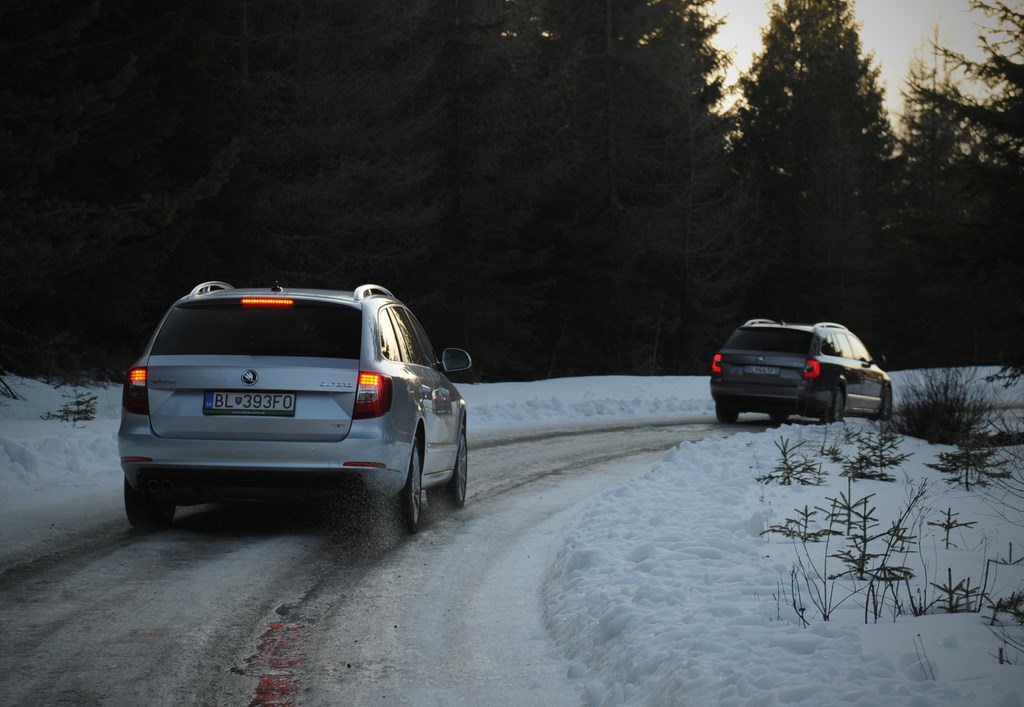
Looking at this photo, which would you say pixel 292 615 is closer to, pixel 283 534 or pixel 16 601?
pixel 16 601

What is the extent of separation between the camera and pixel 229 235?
75.0ft

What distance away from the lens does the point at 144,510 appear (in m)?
8.12

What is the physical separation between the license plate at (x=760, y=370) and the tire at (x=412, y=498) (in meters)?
12.2

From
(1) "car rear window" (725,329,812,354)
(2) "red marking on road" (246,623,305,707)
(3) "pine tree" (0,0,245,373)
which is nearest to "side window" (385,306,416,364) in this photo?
(2) "red marking on road" (246,623,305,707)

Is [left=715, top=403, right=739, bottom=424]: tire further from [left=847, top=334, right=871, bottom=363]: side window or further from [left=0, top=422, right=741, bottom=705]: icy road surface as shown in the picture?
[left=0, top=422, right=741, bottom=705]: icy road surface

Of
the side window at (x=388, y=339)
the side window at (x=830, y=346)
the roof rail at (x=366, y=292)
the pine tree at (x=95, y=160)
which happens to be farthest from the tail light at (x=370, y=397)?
the side window at (x=830, y=346)

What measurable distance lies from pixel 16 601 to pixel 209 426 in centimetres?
201

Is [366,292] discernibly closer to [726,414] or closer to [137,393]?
[137,393]

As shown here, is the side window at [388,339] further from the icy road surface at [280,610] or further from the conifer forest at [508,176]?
the conifer forest at [508,176]

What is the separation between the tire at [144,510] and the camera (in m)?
8.02

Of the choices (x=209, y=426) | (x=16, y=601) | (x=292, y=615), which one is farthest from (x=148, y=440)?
(x=292, y=615)

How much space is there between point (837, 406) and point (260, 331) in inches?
570

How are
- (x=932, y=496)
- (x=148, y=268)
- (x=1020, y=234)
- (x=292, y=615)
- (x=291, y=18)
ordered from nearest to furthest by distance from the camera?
(x=292, y=615), (x=932, y=496), (x=1020, y=234), (x=148, y=268), (x=291, y=18)

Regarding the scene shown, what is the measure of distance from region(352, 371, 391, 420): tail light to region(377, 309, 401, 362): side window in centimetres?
43
